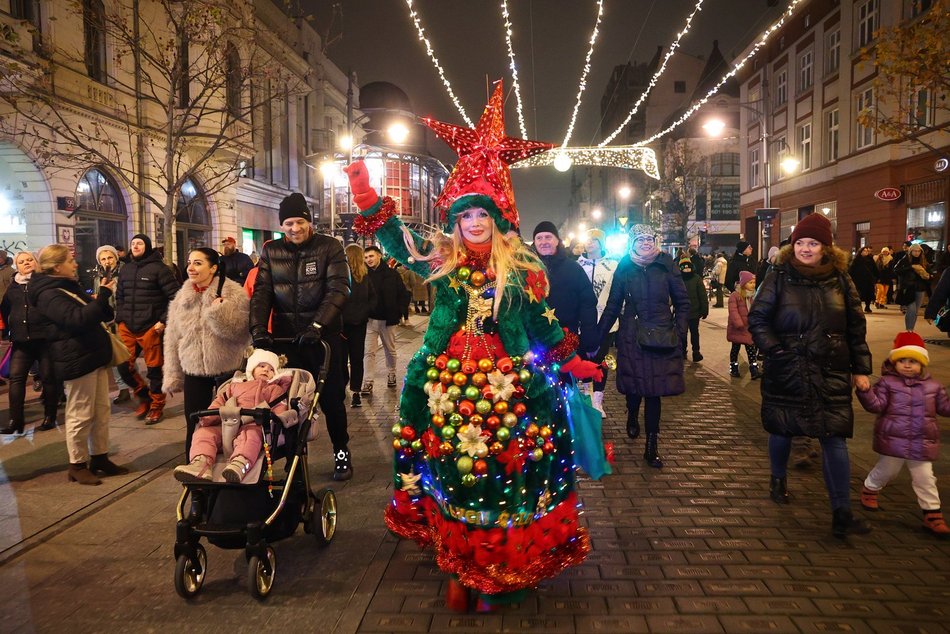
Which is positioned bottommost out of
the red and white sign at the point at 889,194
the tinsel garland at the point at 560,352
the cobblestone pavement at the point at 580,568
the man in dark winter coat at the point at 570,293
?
the cobblestone pavement at the point at 580,568

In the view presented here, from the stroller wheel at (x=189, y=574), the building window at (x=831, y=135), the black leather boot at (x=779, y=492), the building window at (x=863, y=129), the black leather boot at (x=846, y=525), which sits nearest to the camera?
the stroller wheel at (x=189, y=574)

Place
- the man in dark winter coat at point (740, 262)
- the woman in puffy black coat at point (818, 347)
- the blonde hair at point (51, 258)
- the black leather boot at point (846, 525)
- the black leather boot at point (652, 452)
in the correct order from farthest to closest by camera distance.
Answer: the man in dark winter coat at point (740, 262)
the black leather boot at point (652, 452)
the blonde hair at point (51, 258)
the woman in puffy black coat at point (818, 347)
the black leather boot at point (846, 525)

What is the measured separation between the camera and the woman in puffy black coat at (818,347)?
426 centimetres

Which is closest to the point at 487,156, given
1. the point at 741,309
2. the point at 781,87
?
the point at 741,309

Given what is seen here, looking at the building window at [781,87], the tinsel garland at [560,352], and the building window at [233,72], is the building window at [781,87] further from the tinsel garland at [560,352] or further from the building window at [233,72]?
the tinsel garland at [560,352]

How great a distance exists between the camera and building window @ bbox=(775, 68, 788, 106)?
33844mm

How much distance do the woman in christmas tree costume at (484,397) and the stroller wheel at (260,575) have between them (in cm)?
66

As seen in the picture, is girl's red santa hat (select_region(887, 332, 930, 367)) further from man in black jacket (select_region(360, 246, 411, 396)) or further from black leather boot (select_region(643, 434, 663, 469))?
man in black jacket (select_region(360, 246, 411, 396))

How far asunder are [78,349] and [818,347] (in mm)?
5416

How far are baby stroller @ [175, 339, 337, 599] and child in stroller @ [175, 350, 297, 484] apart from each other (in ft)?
0.14

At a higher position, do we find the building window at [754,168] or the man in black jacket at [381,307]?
the building window at [754,168]

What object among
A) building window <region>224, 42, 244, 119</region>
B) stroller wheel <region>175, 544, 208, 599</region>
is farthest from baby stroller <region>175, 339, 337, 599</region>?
building window <region>224, 42, 244, 119</region>

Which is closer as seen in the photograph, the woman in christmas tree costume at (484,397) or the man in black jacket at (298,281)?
the woman in christmas tree costume at (484,397)

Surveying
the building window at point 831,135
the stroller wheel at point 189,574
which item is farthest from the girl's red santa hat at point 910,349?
the building window at point 831,135
